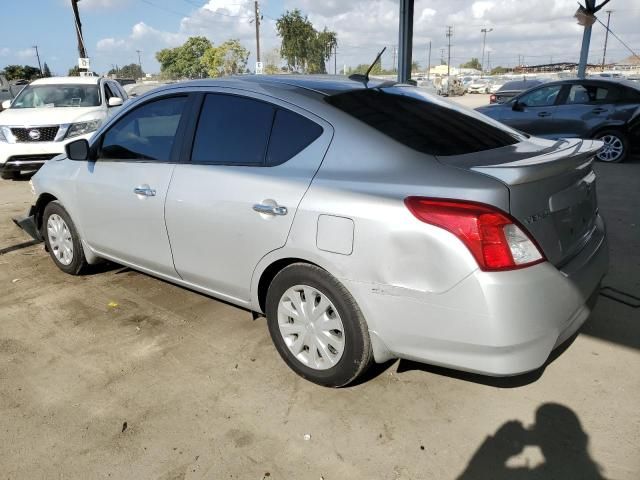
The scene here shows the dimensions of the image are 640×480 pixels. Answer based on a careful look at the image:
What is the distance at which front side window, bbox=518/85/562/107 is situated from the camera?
402 inches

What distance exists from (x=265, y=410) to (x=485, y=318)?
1.22 m

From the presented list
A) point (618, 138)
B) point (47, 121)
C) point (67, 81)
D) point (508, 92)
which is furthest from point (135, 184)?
point (508, 92)

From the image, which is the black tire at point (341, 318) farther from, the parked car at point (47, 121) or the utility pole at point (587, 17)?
the utility pole at point (587, 17)

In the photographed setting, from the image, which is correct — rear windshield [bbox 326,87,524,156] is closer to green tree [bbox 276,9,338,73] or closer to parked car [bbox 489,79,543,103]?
parked car [bbox 489,79,543,103]

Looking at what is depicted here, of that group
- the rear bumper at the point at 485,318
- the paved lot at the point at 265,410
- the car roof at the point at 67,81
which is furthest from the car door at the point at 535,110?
the rear bumper at the point at 485,318

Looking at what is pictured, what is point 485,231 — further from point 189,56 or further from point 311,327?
point 189,56

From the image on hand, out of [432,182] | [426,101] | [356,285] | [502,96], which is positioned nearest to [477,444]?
[356,285]

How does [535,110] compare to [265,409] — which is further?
[535,110]

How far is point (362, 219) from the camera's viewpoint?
2436 mm

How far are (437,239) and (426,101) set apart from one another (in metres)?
1.33

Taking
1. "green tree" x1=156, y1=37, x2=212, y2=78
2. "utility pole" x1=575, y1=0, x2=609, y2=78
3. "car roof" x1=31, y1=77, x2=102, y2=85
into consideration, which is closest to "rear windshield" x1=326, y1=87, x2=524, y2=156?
"car roof" x1=31, y1=77, x2=102, y2=85

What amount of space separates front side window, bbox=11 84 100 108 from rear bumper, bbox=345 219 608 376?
9011mm

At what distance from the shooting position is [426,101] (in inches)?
129

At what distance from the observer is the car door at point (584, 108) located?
31.7 ft
